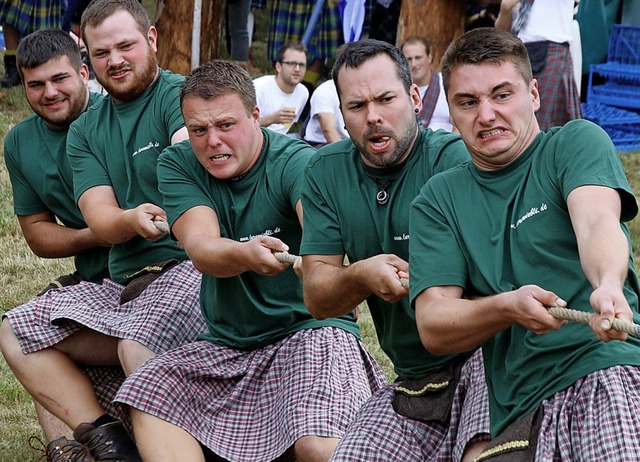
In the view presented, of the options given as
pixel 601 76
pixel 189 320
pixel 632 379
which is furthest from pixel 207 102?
pixel 601 76

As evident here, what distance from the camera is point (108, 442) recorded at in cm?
395

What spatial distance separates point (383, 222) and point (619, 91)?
5.57 m

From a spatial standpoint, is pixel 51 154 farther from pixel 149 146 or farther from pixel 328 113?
pixel 328 113

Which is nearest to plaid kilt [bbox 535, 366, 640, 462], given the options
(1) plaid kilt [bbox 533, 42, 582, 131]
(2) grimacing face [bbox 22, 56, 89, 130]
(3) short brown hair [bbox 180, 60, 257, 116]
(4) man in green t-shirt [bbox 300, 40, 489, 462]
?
(4) man in green t-shirt [bbox 300, 40, 489, 462]

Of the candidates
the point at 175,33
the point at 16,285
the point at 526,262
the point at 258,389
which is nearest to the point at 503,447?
the point at 526,262

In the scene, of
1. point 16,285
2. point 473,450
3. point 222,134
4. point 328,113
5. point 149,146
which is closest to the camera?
point 473,450

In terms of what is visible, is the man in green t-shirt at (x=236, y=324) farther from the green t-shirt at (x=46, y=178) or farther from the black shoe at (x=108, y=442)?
the green t-shirt at (x=46, y=178)

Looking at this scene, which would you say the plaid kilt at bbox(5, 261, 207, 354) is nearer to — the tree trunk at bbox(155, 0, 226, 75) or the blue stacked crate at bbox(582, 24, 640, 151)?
the tree trunk at bbox(155, 0, 226, 75)

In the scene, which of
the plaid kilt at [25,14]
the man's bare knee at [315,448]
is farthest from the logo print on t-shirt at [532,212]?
the plaid kilt at [25,14]

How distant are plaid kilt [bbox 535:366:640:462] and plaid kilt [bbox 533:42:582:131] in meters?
4.28

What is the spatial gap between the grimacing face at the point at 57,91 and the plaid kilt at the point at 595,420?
2510 mm

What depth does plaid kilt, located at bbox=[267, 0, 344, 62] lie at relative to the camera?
9.13m

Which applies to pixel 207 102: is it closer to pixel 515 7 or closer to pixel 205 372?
pixel 205 372

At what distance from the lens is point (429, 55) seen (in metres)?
7.18
